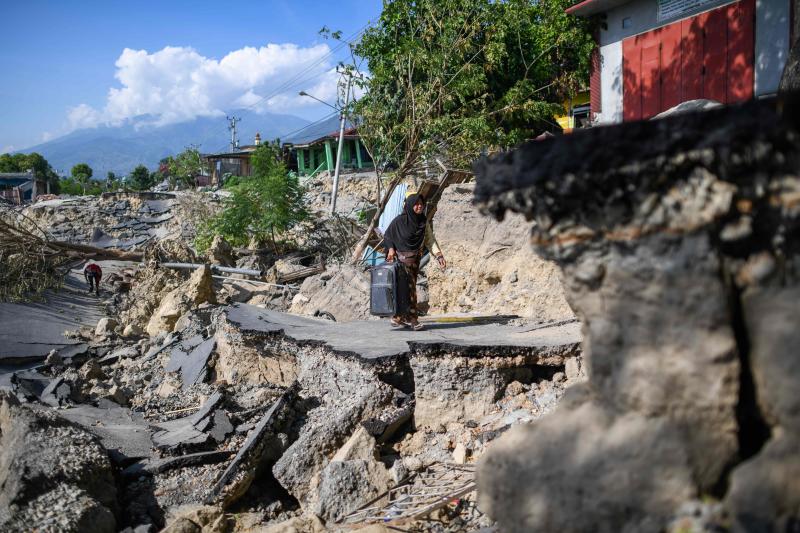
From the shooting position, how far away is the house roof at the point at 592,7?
1173 cm

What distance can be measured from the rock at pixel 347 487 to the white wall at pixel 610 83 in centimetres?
964

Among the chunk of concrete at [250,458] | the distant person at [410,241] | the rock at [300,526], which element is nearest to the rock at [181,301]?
the distant person at [410,241]

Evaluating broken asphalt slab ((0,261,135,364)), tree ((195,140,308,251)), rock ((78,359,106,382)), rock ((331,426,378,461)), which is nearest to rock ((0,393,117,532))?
rock ((331,426,378,461))

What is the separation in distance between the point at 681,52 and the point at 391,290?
750 centimetres

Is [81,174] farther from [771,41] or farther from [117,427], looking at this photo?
[771,41]

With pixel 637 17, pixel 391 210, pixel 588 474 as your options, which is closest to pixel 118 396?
pixel 588 474

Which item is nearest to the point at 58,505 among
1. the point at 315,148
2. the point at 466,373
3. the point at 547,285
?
the point at 466,373

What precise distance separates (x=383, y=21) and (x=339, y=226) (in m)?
5.39

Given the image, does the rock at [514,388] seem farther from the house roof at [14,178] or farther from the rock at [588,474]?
the house roof at [14,178]

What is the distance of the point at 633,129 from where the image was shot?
193cm

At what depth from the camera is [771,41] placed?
9.53 m

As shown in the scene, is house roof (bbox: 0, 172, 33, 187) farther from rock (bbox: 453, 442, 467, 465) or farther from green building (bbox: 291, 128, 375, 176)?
rock (bbox: 453, 442, 467, 465)

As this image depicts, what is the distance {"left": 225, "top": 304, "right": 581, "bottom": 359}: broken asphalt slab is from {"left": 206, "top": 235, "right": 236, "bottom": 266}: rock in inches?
271

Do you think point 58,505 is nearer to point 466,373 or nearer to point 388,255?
point 466,373
